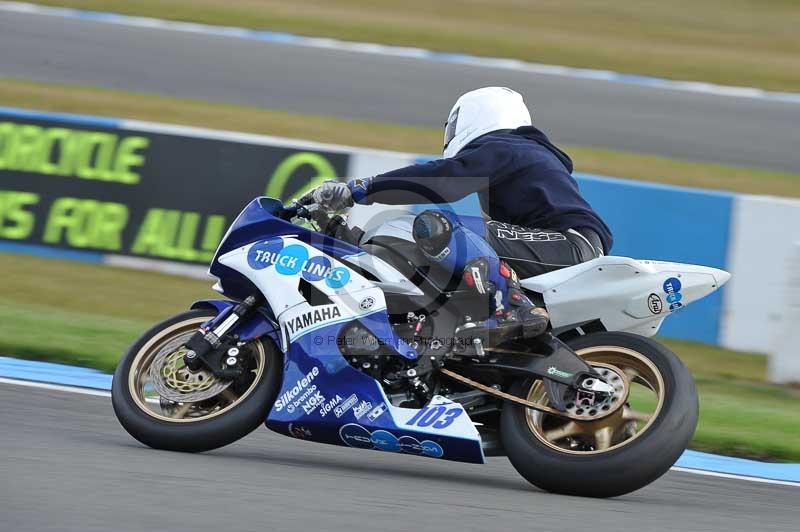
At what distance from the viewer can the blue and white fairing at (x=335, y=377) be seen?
5.17 metres

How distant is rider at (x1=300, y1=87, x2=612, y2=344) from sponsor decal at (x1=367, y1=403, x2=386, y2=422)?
19.0 inches

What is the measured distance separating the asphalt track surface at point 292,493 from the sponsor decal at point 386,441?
0.13m

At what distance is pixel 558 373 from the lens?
5.12 m

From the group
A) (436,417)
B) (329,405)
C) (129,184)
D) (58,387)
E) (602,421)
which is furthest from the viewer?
(129,184)

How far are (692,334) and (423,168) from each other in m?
4.59

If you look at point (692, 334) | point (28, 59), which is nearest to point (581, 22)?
point (28, 59)

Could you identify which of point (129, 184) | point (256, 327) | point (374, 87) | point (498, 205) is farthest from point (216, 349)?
point (374, 87)

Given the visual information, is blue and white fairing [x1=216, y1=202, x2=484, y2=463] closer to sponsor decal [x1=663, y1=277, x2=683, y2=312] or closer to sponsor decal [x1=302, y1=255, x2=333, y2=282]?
sponsor decal [x1=302, y1=255, x2=333, y2=282]

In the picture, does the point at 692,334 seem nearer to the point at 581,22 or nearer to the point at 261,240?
the point at 261,240

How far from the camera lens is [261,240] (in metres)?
5.50

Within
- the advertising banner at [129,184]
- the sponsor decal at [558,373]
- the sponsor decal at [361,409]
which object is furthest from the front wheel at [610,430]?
the advertising banner at [129,184]

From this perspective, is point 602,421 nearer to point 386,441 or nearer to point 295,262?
point 386,441

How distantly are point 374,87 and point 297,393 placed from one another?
36.8 feet

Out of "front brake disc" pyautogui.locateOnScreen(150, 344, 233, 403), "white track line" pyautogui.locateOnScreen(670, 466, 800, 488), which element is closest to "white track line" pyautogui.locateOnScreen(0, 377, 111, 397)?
"front brake disc" pyautogui.locateOnScreen(150, 344, 233, 403)
